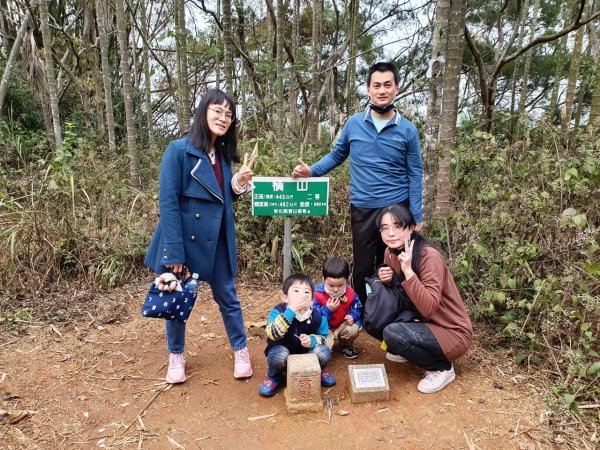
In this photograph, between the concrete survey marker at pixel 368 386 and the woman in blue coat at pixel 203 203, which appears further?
the concrete survey marker at pixel 368 386

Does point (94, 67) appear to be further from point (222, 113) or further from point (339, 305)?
point (339, 305)

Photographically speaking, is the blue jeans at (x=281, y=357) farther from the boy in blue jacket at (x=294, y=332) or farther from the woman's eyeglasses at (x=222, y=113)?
the woman's eyeglasses at (x=222, y=113)

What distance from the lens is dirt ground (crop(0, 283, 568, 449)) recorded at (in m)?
2.24

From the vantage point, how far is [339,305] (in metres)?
2.96

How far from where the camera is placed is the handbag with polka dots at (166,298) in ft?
7.79

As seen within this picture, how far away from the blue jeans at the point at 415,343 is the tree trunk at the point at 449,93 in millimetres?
1685

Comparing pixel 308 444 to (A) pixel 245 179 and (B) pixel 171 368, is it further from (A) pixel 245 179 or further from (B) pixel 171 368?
(A) pixel 245 179

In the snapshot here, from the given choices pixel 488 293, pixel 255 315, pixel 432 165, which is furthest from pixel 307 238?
pixel 488 293

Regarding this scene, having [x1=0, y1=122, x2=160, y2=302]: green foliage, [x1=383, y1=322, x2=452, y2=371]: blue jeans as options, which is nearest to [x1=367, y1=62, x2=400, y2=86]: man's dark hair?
[x1=383, y1=322, x2=452, y2=371]: blue jeans

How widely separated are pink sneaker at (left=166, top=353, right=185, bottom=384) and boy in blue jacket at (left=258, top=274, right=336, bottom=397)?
55cm

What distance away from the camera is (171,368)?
9.07 feet

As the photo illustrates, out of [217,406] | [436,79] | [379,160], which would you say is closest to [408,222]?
[379,160]

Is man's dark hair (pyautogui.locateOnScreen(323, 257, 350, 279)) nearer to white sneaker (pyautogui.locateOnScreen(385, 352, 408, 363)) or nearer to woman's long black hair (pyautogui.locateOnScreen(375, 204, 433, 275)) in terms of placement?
woman's long black hair (pyautogui.locateOnScreen(375, 204, 433, 275))

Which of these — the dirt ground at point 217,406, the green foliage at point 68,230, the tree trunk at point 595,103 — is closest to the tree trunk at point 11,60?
the green foliage at point 68,230
